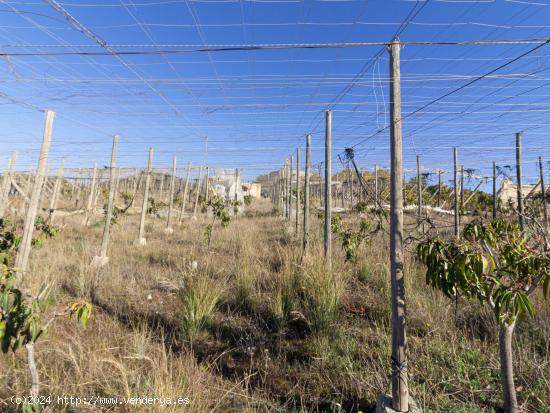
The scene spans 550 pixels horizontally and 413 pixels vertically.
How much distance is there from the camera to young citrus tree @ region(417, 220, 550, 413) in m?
1.76

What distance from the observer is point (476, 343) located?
3207mm

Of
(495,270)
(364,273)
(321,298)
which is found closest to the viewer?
(495,270)

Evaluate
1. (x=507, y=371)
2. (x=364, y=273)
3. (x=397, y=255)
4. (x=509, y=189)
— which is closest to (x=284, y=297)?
(x=364, y=273)

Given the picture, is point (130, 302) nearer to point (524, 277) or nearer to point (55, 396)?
point (55, 396)

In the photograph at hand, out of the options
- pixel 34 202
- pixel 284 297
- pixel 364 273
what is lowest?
pixel 284 297

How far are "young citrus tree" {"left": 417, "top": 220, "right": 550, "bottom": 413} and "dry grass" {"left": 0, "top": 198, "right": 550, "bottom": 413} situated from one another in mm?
835

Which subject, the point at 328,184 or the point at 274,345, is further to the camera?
the point at 328,184

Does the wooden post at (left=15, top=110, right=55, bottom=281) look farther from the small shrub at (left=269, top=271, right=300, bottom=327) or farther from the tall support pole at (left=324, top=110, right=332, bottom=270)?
the tall support pole at (left=324, top=110, right=332, bottom=270)

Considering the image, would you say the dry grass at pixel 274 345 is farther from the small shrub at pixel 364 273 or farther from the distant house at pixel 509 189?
the distant house at pixel 509 189

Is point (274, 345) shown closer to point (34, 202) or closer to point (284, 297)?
point (284, 297)

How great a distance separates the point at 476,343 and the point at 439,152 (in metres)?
9.14

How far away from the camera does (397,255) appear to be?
223 centimetres

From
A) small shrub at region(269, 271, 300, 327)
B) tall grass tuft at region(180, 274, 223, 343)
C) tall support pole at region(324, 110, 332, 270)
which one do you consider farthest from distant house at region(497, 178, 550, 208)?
tall grass tuft at region(180, 274, 223, 343)

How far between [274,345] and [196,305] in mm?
1062
